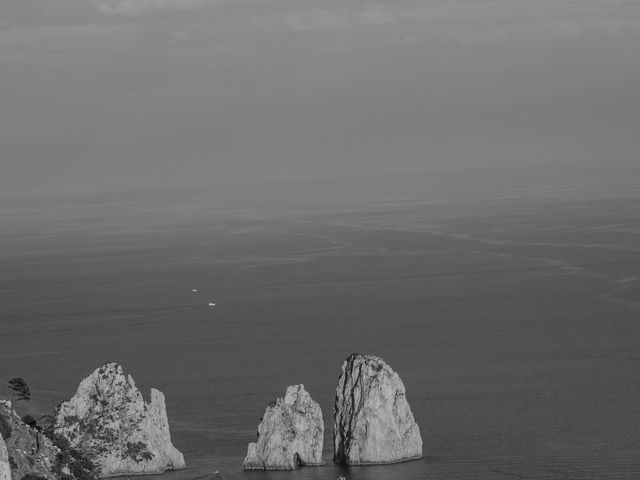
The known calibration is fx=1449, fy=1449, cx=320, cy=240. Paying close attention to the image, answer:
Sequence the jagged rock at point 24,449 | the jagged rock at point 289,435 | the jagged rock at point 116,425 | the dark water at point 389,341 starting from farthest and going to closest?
the dark water at point 389,341, the jagged rock at point 289,435, the jagged rock at point 116,425, the jagged rock at point 24,449

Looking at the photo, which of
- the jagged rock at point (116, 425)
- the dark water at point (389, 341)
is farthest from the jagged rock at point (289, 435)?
the jagged rock at point (116, 425)

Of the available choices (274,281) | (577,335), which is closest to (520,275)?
(274,281)

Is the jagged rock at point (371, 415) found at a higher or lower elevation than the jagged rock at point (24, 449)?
lower

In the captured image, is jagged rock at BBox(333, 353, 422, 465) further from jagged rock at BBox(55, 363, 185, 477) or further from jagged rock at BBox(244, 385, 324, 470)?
jagged rock at BBox(55, 363, 185, 477)

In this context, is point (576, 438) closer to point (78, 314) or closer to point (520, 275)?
point (78, 314)

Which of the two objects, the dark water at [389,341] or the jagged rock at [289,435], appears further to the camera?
the dark water at [389,341]

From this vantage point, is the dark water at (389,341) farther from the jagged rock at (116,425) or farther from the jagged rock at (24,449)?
the jagged rock at (24,449)

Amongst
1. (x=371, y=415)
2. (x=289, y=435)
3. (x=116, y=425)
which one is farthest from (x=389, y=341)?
(x=116, y=425)
